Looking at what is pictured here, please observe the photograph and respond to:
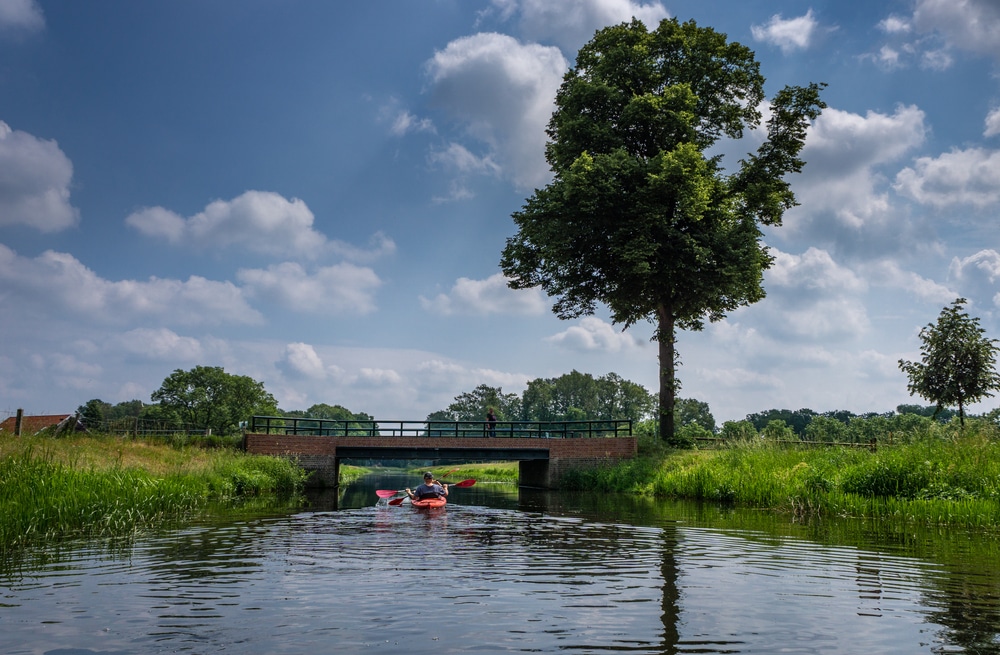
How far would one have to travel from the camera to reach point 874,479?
1691 centimetres

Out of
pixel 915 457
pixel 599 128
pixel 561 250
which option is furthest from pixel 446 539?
pixel 599 128

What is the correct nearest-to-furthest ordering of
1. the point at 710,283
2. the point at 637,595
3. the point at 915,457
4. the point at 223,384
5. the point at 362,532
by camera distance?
the point at 637,595, the point at 362,532, the point at 915,457, the point at 710,283, the point at 223,384

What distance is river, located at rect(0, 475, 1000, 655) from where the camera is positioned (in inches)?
221

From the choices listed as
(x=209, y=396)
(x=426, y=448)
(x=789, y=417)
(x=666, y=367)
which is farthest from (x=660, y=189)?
(x=789, y=417)

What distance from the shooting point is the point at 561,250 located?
33.7 metres

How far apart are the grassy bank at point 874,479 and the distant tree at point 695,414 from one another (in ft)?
355

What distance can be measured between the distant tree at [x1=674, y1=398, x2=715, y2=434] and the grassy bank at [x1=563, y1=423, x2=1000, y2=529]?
10822 centimetres

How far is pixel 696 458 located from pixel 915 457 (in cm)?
1178

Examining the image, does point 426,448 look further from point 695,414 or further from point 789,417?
point 789,417

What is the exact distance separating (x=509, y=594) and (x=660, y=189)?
25837 mm

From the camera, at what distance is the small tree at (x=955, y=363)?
36.9 metres

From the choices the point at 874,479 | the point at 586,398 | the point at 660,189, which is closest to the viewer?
the point at 874,479

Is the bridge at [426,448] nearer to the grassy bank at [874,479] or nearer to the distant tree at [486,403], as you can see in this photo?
the grassy bank at [874,479]

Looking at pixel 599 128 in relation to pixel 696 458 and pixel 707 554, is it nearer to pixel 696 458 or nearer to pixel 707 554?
pixel 696 458
